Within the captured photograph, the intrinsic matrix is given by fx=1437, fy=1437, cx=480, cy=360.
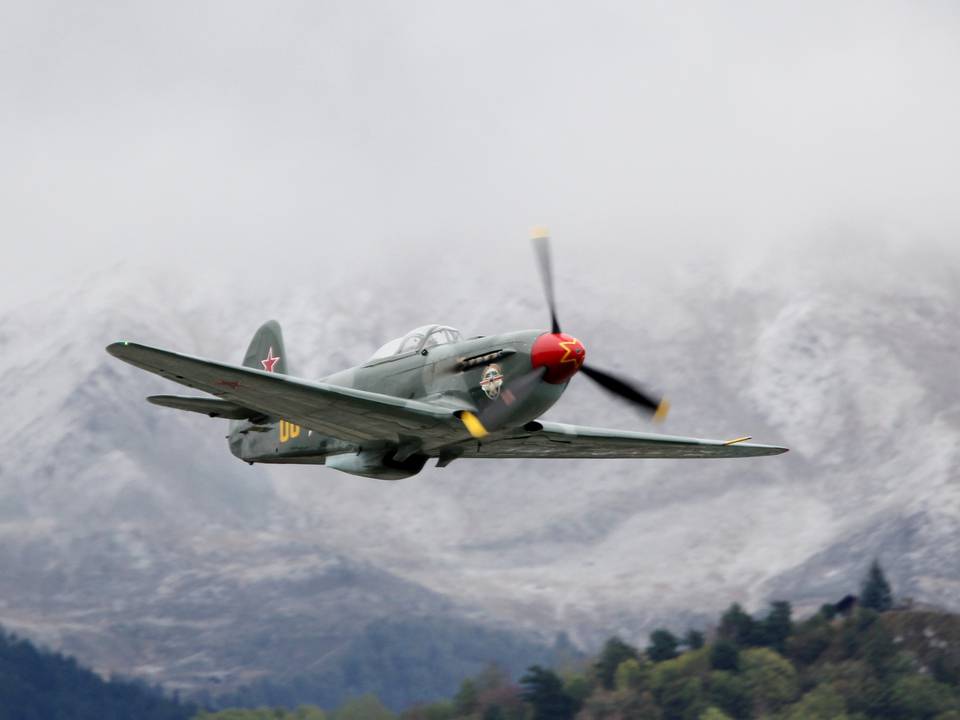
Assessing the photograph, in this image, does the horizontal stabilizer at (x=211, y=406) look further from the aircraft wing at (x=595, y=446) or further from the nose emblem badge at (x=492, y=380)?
the nose emblem badge at (x=492, y=380)

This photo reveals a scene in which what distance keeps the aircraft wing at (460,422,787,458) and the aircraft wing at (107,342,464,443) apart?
62.7 inches

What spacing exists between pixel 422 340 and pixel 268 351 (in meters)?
7.68

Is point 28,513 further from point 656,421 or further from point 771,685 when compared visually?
point 656,421

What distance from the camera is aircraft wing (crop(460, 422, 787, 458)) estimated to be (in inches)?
1194

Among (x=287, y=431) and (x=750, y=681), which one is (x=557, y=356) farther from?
(x=750, y=681)

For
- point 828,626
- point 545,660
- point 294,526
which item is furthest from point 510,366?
point 294,526

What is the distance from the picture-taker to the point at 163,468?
169 metres

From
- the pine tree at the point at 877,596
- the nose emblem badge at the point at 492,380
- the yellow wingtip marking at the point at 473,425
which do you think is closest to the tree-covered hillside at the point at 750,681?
the pine tree at the point at 877,596

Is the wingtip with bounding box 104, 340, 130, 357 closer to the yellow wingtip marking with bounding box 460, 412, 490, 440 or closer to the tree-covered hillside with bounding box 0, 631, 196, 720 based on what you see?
the yellow wingtip marking with bounding box 460, 412, 490, 440

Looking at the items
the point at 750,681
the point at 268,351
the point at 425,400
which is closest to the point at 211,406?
the point at 425,400

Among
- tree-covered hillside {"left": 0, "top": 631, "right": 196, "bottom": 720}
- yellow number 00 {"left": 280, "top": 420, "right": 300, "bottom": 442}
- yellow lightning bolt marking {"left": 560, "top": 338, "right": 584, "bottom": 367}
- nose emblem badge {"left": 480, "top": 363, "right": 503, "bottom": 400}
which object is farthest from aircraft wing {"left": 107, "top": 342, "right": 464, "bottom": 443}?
tree-covered hillside {"left": 0, "top": 631, "right": 196, "bottom": 720}

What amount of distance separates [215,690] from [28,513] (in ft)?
102

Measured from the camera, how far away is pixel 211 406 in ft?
99.0

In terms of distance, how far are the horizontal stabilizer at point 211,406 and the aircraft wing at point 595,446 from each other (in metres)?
4.75
